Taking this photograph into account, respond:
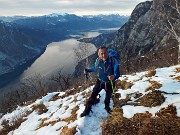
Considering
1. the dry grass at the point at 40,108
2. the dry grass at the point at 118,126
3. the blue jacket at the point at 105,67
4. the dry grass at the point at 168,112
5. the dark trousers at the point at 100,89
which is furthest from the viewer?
the dry grass at the point at 40,108

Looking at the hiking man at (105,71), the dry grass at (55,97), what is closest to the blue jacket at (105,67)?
the hiking man at (105,71)

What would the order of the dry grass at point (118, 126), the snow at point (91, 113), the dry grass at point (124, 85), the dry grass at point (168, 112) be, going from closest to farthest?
the dry grass at point (168, 112) → the dry grass at point (118, 126) → the snow at point (91, 113) → the dry grass at point (124, 85)

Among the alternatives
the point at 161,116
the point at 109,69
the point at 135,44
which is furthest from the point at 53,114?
the point at 135,44

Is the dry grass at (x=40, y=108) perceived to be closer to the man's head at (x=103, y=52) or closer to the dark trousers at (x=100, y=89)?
the dark trousers at (x=100, y=89)

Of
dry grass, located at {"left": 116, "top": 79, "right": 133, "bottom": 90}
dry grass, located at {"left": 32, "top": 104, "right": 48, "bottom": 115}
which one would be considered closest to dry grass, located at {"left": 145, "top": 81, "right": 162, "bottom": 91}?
dry grass, located at {"left": 116, "top": 79, "right": 133, "bottom": 90}

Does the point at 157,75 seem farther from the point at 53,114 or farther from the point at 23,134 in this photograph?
the point at 23,134

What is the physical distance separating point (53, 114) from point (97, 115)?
3666mm

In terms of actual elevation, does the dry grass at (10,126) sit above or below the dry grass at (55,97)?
below

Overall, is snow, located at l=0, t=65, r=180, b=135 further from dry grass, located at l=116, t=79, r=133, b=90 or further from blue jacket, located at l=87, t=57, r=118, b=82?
blue jacket, located at l=87, t=57, r=118, b=82

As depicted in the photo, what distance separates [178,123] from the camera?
8891 mm

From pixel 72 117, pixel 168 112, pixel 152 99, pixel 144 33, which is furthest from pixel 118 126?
pixel 144 33

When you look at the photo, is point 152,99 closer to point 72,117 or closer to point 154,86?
point 154,86

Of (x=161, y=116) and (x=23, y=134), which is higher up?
(x=161, y=116)

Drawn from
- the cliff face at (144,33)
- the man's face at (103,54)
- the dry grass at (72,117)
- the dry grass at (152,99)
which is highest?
the man's face at (103,54)
